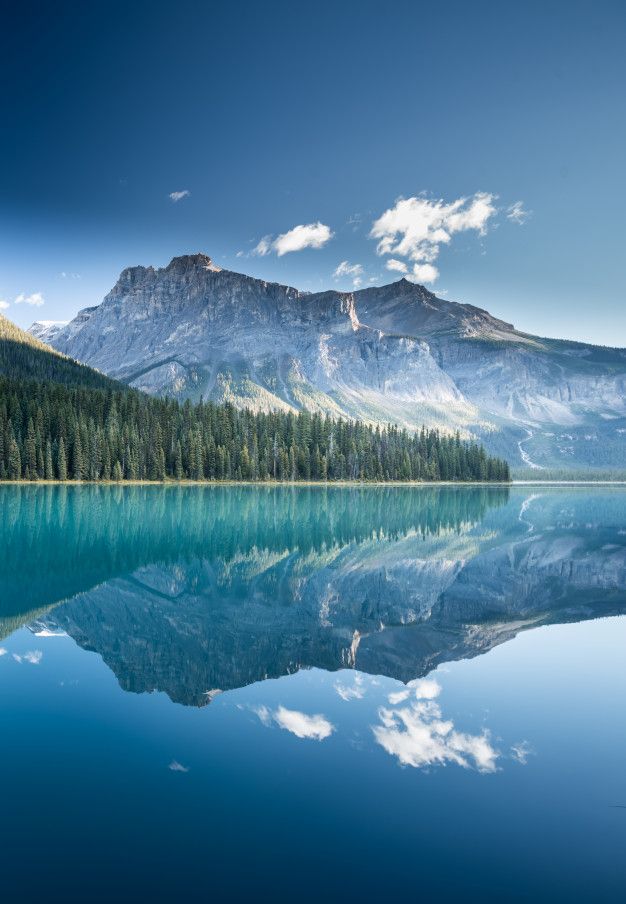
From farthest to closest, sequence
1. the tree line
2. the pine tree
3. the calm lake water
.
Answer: the tree line → the pine tree → the calm lake water

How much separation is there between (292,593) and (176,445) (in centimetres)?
11705

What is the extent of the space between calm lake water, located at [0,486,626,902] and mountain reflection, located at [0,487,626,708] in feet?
0.61

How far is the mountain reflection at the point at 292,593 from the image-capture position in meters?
19.4

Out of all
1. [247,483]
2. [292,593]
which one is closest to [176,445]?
[247,483]

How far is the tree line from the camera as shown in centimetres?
12912

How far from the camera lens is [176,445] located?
143 m

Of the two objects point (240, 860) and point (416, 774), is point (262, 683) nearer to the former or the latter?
point (416, 774)

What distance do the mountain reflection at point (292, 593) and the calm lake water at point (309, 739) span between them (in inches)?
7.3

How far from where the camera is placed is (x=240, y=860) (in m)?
9.63

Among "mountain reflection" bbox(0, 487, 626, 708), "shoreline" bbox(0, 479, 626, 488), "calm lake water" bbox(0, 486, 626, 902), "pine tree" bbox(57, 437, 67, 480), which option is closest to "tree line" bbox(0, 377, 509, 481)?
"pine tree" bbox(57, 437, 67, 480)

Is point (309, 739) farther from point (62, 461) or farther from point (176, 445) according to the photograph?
point (176, 445)

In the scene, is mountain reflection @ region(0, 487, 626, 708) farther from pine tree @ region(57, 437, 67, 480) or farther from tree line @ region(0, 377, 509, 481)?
tree line @ region(0, 377, 509, 481)

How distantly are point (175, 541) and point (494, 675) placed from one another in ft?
112

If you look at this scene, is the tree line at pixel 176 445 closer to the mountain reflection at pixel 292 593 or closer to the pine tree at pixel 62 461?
the pine tree at pixel 62 461
